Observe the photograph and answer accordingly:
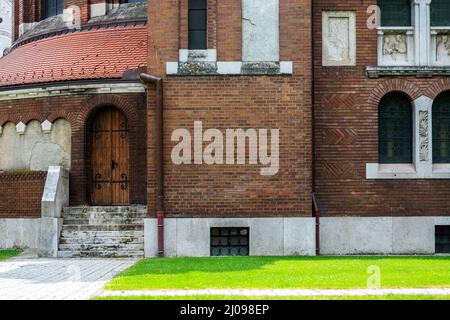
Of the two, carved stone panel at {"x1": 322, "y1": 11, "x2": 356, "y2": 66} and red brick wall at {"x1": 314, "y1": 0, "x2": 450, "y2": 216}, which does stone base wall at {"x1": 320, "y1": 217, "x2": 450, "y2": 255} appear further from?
carved stone panel at {"x1": 322, "y1": 11, "x2": 356, "y2": 66}

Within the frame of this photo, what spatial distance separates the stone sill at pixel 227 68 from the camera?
690 inches

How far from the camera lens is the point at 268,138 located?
17500mm

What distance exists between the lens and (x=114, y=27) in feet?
73.9

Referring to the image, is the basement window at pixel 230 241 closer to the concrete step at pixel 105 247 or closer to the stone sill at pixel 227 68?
the concrete step at pixel 105 247

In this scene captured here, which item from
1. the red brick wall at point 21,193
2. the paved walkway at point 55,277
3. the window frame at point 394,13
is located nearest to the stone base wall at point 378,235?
the window frame at point 394,13

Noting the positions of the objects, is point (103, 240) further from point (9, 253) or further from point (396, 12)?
point (396, 12)

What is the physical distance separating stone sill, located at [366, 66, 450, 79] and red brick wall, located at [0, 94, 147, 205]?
5782 mm

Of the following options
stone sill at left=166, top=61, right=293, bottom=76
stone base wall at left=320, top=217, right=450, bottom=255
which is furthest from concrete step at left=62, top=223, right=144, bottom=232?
stone base wall at left=320, top=217, right=450, bottom=255

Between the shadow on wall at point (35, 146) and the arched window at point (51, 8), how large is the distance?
482 centimetres

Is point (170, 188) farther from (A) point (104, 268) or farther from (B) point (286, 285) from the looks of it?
(B) point (286, 285)

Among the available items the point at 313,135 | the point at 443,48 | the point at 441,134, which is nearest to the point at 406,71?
the point at 443,48

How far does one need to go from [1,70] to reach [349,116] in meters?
10.4

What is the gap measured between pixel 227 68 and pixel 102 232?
15.8 feet

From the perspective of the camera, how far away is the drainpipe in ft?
56.7
